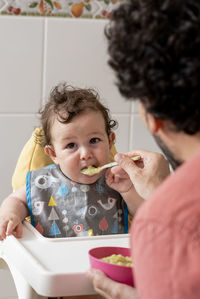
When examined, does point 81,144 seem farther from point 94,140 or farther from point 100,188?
point 100,188

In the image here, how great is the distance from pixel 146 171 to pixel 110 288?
0.41 metres

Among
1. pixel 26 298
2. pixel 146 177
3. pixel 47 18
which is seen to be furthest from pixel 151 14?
pixel 47 18

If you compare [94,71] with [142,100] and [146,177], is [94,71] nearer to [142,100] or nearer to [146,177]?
[146,177]

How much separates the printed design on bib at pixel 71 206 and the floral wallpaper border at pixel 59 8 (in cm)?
69

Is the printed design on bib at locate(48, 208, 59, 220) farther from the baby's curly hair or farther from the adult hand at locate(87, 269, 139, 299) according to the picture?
the adult hand at locate(87, 269, 139, 299)

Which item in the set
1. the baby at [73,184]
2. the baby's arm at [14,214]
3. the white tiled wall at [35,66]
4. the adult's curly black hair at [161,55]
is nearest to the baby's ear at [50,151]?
the baby at [73,184]

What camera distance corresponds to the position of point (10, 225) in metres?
1.43

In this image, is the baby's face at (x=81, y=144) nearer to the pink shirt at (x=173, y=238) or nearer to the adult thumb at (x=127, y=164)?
the adult thumb at (x=127, y=164)

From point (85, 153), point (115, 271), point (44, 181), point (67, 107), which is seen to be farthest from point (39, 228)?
point (115, 271)

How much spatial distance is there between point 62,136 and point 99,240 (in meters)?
0.37

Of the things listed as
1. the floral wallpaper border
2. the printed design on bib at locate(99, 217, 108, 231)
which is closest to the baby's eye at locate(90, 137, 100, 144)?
the printed design on bib at locate(99, 217, 108, 231)

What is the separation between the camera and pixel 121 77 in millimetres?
923

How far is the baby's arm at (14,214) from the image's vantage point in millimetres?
1428

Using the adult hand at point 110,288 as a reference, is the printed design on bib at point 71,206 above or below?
below
